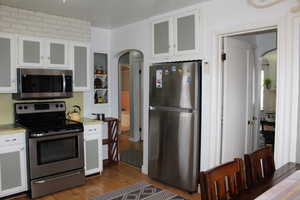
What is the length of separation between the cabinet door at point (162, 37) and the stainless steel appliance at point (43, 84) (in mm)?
1368

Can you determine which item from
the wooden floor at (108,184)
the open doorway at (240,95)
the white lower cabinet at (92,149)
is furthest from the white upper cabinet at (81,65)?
the open doorway at (240,95)

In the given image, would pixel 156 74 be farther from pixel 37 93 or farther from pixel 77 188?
pixel 77 188

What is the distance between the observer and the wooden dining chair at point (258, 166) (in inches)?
66.9

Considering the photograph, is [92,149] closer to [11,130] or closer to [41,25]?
[11,130]

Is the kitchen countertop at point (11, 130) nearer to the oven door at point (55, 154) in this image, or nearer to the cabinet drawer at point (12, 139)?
the cabinet drawer at point (12, 139)

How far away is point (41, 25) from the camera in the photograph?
3422 mm

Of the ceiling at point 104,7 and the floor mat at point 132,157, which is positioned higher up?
the ceiling at point 104,7

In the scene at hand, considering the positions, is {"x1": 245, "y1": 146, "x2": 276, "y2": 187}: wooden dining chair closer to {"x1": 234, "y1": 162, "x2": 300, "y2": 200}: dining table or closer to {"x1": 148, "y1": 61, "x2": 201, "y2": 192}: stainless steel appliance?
{"x1": 234, "y1": 162, "x2": 300, "y2": 200}: dining table

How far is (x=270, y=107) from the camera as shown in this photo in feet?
22.6

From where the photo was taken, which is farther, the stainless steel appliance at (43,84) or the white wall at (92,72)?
the white wall at (92,72)

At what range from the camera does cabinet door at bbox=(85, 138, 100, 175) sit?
3602mm

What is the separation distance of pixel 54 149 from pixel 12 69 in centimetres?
121

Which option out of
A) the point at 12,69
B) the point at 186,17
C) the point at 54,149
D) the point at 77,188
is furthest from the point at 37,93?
the point at 186,17

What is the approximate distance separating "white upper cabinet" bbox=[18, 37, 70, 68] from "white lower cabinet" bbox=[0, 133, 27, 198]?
3.38 ft
